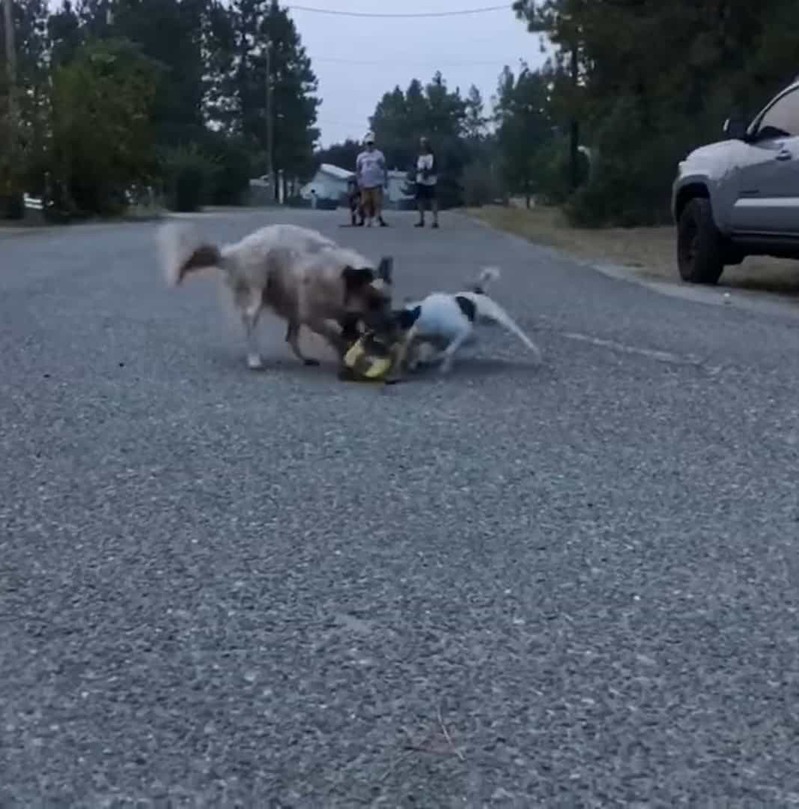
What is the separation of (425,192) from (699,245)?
47.7ft

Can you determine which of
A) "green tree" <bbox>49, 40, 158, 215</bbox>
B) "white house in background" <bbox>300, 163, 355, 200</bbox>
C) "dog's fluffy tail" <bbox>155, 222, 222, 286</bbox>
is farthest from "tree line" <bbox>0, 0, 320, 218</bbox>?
"dog's fluffy tail" <bbox>155, 222, 222, 286</bbox>

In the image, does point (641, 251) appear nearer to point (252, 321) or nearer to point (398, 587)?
point (252, 321)

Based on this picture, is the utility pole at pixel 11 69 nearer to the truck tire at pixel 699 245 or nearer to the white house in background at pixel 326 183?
the truck tire at pixel 699 245

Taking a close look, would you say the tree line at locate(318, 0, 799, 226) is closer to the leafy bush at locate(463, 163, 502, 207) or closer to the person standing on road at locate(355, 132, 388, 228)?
the person standing on road at locate(355, 132, 388, 228)

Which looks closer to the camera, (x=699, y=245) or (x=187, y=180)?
(x=699, y=245)

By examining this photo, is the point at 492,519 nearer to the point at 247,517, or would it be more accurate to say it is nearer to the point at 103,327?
the point at 247,517

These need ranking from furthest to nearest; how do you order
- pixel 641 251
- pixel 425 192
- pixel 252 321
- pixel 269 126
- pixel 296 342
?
1. pixel 269 126
2. pixel 425 192
3. pixel 641 251
4. pixel 296 342
5. pixel 252 321

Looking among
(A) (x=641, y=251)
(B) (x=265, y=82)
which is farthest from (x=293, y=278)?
(B) (x=265, y=82)

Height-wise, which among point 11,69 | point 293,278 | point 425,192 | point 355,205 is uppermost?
point 11,69

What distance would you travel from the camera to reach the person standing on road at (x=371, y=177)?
27828 mm

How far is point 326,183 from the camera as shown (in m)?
104

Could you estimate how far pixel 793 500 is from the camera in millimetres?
5539

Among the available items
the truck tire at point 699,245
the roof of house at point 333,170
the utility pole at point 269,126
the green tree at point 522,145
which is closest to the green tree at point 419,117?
the roof of house at point 333,170

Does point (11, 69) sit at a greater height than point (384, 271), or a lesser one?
greater
